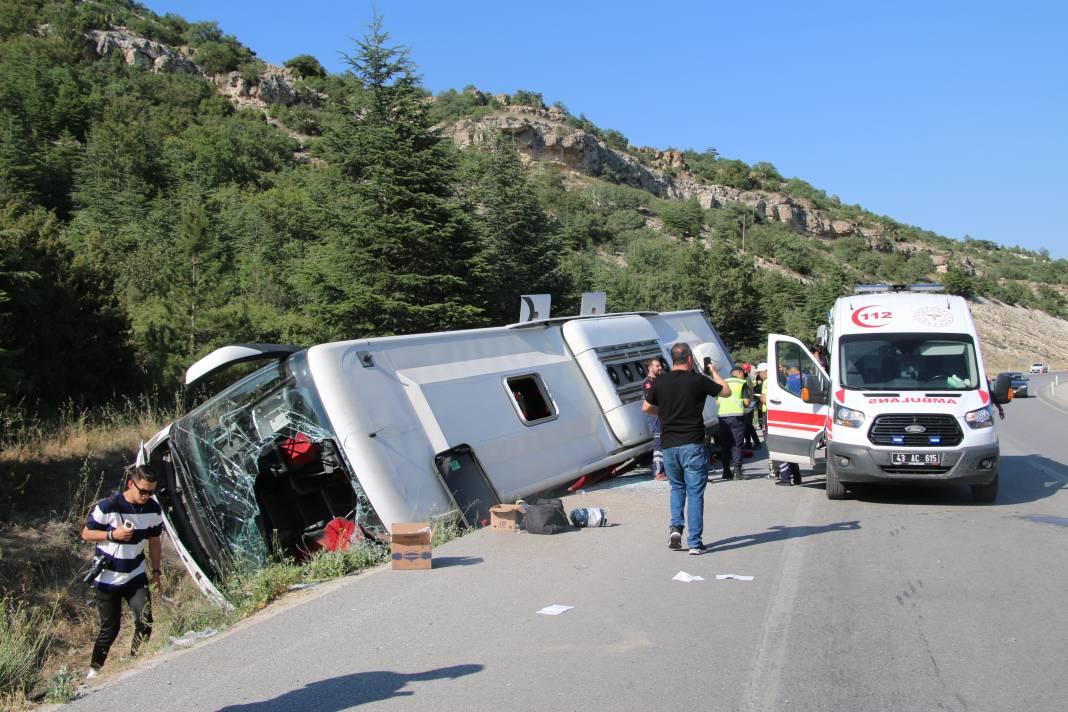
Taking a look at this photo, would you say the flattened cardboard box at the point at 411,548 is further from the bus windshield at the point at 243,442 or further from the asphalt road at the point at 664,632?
the bus windshield at the point at 243,442

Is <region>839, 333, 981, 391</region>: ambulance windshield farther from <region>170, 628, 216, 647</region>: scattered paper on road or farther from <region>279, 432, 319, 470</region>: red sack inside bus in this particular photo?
<region>170, 628, 216, 647</region>: scattered paper on road

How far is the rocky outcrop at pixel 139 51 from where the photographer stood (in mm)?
107500

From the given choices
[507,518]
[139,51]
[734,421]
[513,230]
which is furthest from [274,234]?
[139,51]

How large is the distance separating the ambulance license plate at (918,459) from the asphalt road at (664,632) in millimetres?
1200

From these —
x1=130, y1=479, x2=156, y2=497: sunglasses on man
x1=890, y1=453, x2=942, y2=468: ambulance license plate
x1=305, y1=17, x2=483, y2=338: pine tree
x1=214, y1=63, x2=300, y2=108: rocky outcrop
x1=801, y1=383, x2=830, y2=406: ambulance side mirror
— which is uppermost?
x1=214, y1=63, x2=300, y2=108: rocky outcrop

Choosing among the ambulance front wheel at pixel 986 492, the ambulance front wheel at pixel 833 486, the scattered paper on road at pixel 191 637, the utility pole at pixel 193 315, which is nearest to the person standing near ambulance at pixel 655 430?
the ambulance front wheel at pixel 833 486

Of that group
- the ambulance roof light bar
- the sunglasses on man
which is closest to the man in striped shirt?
the sunglasses on man

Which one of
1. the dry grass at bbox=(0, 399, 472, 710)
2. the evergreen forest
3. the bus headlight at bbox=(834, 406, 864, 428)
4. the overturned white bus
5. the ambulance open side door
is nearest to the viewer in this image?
the dry grass at bbox=(0, 399, 472, 710)

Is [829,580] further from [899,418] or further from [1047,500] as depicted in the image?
[1047,500]

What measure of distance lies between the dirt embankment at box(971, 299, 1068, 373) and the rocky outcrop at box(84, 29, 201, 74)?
107 metres

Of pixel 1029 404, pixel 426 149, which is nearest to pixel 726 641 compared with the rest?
pixel 426 149

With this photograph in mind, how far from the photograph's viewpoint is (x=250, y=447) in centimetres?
878

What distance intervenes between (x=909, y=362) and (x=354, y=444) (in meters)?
7.05

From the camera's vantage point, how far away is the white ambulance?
966cm
